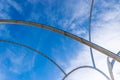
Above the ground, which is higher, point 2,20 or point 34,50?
point 34,50

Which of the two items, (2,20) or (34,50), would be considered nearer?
→ (2,20)

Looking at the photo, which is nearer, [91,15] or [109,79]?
[91,15]

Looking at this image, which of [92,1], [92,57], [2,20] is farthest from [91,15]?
[2,20]

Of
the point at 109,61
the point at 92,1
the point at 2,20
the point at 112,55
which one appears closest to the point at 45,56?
the point at 109,61

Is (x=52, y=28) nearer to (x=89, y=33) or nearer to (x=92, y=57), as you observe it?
(x=89, y=33)

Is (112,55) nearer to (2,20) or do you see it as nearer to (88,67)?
(2,20)

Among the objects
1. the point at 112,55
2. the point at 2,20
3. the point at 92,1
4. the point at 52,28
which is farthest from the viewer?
the point at 92,1

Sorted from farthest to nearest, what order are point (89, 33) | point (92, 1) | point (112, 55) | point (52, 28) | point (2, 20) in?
point (89, 33)
point (92, 1)
point (52, 28)
point (2, 20)
point (112, 55)

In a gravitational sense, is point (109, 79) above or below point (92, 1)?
below

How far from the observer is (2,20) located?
648 inches

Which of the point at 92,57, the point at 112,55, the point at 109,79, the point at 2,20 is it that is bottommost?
the point at 112,55

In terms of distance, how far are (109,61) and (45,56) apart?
7.98 m

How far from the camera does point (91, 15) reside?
83.3 feet

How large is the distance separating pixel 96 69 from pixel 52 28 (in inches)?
562
